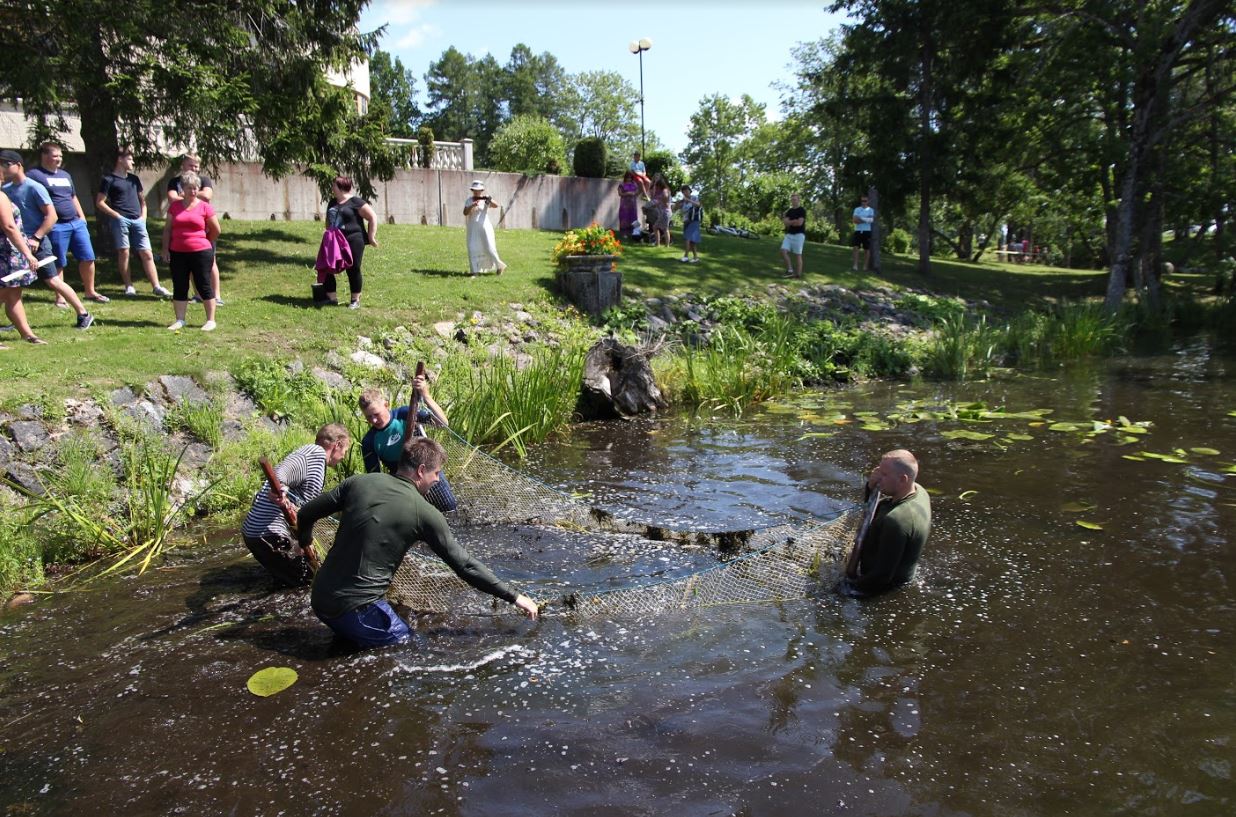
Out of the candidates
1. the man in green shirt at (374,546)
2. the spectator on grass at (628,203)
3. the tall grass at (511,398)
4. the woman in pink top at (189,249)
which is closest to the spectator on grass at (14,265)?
the woman in pink top at (189,249)

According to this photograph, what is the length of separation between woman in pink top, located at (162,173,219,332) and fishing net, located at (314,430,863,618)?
435 centimetres

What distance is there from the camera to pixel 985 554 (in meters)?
6.90

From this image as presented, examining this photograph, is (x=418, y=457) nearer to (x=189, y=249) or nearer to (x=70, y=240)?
(x=189, y=249)

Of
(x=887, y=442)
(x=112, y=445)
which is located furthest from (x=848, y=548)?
(x=112, y=445)

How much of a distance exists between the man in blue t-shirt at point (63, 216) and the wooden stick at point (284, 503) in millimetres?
6729

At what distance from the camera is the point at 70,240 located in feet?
35.8

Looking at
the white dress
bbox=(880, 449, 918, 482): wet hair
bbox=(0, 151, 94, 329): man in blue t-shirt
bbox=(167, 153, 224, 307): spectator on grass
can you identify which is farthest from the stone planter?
bbox=(880, 449, 918, 482): wet hair

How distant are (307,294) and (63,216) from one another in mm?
3258

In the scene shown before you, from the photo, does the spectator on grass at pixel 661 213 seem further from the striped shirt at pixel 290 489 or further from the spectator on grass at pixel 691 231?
the striped shirt at pixel 290 489

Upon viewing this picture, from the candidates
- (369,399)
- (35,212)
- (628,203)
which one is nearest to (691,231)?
(628,203)

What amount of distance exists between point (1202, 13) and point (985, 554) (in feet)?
63.1

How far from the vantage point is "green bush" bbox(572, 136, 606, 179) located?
2555 cm

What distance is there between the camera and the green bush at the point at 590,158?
2555cm

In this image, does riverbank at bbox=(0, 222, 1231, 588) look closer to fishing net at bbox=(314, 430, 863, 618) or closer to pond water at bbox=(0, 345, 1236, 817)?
pond water at bbox=(0, 345, 1236, 817)
